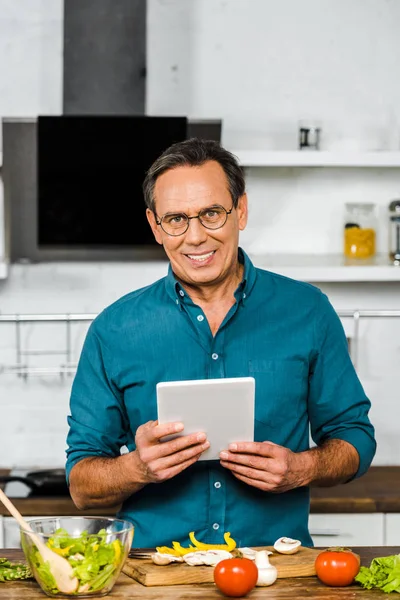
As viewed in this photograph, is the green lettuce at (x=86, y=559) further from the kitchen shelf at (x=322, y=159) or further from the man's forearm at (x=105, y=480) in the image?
the kitchen shelf at (x=322, y=159)

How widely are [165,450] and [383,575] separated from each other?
0.48 m

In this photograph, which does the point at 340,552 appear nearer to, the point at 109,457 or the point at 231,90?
the point at 109,457

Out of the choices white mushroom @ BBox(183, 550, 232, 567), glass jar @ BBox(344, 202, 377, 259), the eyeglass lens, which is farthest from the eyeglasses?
glass jar @ BBox(344, 202, 377, 259)

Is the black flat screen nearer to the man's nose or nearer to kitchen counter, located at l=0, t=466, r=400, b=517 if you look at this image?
kitchen counter, located at l=0, t=466, r=400, b=517

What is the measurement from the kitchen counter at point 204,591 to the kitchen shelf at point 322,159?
2.01m

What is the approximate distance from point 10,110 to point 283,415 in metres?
2.11

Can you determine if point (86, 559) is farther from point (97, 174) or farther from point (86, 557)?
point (97, 174)

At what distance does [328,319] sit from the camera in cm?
218

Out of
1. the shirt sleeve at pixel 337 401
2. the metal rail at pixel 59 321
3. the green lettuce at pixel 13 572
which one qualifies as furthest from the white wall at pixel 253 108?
the green lettuce at pixel 13 572

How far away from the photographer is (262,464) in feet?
6.16

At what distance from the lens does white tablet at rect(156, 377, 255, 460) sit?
177 cm

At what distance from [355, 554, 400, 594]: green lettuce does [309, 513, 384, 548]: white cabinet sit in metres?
1.50

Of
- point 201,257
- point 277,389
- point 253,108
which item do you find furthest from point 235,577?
point 253,108

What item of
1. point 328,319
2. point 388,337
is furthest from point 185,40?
point 328,319
